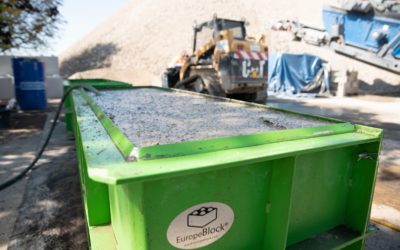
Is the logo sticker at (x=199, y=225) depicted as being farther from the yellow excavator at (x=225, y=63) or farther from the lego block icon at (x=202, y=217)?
the yellow excavator at (x=225, y=63)

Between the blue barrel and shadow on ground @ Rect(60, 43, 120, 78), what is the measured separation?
11.1m

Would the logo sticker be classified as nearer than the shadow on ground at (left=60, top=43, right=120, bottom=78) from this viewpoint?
Yes

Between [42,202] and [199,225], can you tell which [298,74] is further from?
[199,225]

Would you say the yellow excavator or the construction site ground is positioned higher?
the yellow excavator

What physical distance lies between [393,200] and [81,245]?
10.1 feet

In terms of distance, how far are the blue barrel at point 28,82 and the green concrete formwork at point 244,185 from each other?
25.9 ft

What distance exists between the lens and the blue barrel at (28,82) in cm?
863

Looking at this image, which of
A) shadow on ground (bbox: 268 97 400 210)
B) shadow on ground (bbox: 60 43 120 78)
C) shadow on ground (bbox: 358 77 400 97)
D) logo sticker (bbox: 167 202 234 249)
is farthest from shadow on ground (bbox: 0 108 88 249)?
shadow on ground (bbox: 60 43 120 78)

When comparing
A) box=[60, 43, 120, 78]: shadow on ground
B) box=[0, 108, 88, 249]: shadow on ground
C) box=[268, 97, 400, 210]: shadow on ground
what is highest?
box=[60, 43, 120, 78]: shadow on ground

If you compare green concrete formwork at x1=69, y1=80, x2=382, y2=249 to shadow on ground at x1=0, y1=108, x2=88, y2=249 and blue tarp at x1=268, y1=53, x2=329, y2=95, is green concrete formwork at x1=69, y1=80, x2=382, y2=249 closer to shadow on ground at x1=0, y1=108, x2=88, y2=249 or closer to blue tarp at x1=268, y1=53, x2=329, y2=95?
shadow on ground at x1=0, y1=108, x2=88, y2=249

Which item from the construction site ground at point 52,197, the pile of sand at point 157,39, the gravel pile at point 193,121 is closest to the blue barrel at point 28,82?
the construction site ground at point 52,197

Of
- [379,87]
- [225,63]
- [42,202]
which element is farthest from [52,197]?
[379,87]

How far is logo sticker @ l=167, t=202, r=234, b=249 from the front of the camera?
132cm

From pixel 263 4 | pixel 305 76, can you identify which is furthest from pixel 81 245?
pixel 263 4
